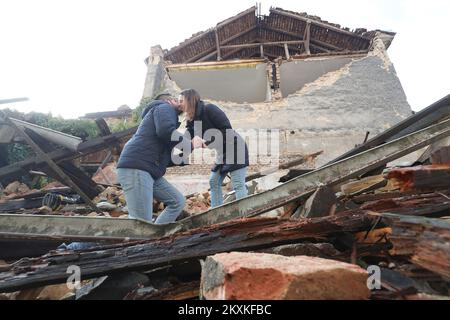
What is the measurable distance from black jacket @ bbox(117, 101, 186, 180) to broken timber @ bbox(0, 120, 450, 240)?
81cm

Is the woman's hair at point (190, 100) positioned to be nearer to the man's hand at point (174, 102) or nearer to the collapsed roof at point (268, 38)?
the man's hand at point (174, 102)

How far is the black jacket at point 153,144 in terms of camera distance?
2.90m

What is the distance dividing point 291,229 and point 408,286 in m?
0.57

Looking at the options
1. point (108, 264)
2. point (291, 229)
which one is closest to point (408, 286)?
point (291, 229)

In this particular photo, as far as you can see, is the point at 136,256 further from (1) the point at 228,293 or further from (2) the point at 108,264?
(1) the point at 228,293

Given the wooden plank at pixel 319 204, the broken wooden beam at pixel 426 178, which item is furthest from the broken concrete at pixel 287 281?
the broken wooden beam at pixel 426 178

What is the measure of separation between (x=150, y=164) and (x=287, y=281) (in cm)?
204

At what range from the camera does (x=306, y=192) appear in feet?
7.77

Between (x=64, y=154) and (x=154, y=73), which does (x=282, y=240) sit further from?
(x=154, y=73)

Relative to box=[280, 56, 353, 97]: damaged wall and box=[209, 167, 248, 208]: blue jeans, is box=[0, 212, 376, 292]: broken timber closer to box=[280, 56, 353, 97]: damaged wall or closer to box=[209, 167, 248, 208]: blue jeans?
box=[209, 167, 248, 208]: blue jeans

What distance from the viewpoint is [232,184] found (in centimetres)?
375

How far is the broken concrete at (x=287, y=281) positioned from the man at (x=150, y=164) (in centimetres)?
171

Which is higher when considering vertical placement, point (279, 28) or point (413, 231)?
point (279, 28)
